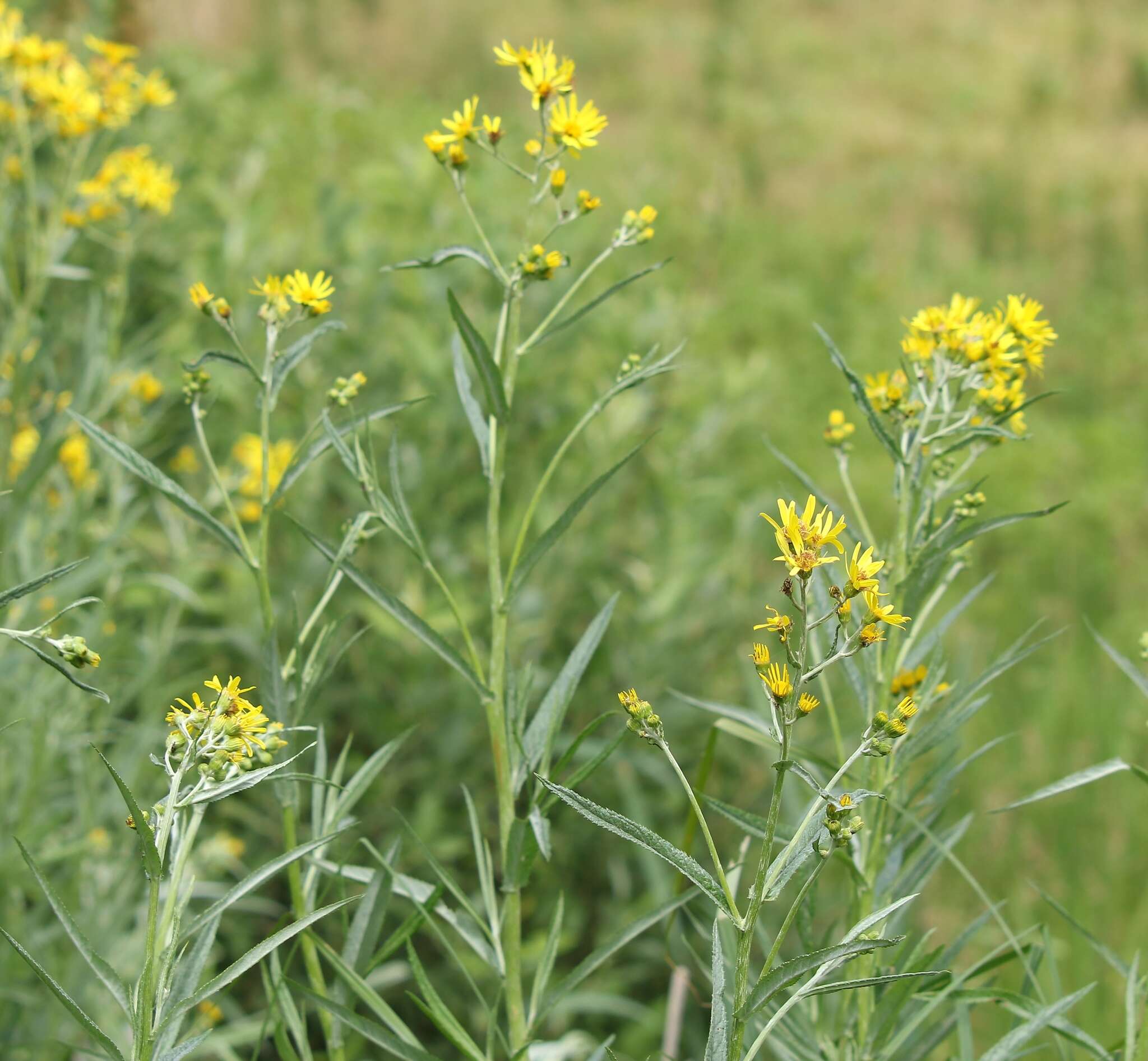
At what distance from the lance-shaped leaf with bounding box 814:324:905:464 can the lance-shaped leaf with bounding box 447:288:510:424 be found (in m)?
0.21

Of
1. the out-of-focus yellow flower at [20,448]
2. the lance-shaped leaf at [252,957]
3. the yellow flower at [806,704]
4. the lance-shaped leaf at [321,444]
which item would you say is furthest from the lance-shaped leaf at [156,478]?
the out-of-focus yellow flower at [20,448]

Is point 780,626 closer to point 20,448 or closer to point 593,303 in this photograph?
point 593,303

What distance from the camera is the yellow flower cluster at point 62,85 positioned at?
164cm

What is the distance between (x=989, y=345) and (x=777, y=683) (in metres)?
0.35

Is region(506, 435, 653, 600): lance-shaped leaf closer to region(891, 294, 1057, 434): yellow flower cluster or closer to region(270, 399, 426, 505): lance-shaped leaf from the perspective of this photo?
region(270, 399, 426, 505): lance-shaped leaf

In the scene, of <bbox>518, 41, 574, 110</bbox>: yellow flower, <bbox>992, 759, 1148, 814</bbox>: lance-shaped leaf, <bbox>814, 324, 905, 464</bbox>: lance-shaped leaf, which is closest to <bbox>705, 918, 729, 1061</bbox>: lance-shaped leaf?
<bbox>992, 759, 1148, 814</bbox>: lance-shaped leaf

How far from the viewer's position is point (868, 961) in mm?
714

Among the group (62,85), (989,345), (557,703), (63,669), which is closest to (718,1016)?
(557,703)

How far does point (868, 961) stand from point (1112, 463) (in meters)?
4.94

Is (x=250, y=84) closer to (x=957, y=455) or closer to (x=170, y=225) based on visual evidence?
(x=170, y=225)

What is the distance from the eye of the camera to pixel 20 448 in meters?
1.74

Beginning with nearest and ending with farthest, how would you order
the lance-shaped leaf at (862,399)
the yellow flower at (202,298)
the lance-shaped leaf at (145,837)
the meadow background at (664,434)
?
the lance-shaped leaf at (145,837) < the lance-shaped leaf at (862,399) < the yellow flower at (202,298) < the meadow background at (664,434)

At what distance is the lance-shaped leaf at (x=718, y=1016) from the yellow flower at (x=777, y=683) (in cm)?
12

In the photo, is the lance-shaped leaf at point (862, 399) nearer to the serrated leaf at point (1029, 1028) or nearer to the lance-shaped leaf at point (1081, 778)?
the lance-shaped leaf at point (1081, 778)
